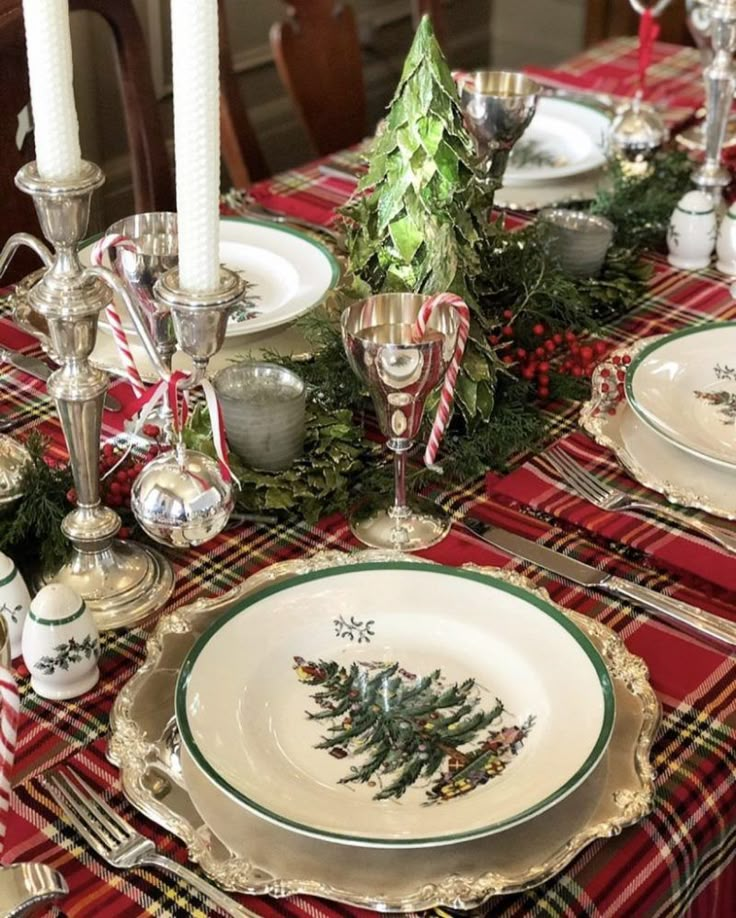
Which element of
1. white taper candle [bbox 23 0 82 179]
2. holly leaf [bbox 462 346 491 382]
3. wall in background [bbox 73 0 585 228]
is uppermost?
white taper candle [bbox 23 0 82 179]

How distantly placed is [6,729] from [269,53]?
254 cm

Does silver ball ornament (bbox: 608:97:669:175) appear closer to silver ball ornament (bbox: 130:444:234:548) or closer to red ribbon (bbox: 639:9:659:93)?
red ribbon (bbox: 639:9:659:93)

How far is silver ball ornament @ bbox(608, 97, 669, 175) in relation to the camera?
1475 millimetres

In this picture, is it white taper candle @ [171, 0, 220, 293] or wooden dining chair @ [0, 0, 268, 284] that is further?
wooden dining chair @ [0, 0, 268, 284]

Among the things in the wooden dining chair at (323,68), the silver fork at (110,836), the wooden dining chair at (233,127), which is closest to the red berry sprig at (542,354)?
the silver fork at (110,836)

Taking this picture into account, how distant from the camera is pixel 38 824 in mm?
652

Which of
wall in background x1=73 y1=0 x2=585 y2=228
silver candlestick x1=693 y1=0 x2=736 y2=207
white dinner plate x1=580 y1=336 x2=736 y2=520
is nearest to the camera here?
white dinner plate x1=580 y1=336 x2=736 y2=520

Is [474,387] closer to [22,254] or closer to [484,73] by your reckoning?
[484,73]

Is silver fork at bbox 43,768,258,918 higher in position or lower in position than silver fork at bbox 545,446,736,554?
higher

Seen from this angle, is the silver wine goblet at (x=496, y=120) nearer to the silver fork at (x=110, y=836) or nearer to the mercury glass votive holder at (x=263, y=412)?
the mercury glass votive holder at (x=263, y=412)

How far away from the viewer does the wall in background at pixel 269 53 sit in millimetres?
2486

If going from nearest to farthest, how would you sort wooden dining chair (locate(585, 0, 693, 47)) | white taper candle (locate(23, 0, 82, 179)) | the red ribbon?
white taper candle (locate(23, 0, 82, 179)), the red ribbon, wooden dining chair (locate(585, 0, 693, 47))

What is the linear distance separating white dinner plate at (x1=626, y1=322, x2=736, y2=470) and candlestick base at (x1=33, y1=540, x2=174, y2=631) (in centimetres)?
39

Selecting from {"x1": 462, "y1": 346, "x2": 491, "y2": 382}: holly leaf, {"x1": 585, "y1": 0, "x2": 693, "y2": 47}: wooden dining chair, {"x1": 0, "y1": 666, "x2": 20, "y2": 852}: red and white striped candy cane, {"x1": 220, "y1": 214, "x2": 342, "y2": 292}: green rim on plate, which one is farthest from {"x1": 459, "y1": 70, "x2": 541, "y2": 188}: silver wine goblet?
{"x1": 585, "y1": 0, "x2": 693, "y2": 47}: wooden dining chair
